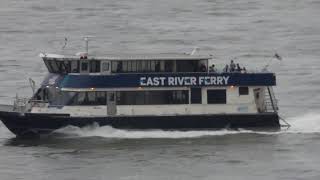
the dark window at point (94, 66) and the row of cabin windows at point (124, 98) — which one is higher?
the dark window at point (94, 66)

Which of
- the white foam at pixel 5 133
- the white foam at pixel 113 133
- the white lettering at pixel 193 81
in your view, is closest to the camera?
the white foam at pixel 113 133

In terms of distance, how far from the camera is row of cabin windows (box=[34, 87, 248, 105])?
43875 millimetres

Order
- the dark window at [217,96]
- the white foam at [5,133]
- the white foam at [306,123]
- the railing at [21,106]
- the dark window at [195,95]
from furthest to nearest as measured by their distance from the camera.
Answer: the white foam at [306,123]
the white foam at [5,133]
the dark window at [217,96]
the dark window at [195,95]
the railing at [21,106]

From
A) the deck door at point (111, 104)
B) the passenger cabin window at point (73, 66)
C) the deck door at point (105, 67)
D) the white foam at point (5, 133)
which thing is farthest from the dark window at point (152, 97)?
the white foam at point (5, 133)

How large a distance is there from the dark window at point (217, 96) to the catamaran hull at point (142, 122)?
1.90 ft

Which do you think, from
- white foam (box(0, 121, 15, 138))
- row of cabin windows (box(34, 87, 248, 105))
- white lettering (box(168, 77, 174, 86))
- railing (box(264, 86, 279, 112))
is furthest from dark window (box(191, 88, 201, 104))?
white foam (box(0, 121, 15, 138))

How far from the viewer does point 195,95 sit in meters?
44.6

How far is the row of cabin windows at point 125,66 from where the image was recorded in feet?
144

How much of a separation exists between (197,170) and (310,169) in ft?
12.2

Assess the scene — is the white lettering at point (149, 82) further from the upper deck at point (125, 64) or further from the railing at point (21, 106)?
the railing at point (21, 106)

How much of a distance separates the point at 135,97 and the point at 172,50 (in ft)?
82.8

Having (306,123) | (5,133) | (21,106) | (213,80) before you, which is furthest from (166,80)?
(5,133)

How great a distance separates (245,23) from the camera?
84.1m

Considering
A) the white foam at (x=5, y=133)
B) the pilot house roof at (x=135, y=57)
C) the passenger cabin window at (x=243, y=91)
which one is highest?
the pilot house roof at (x=135, y=57)
